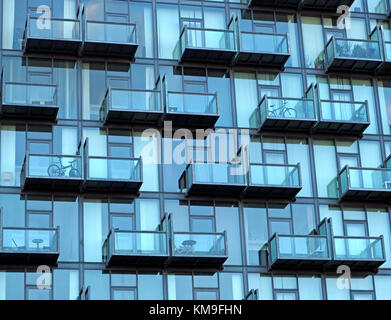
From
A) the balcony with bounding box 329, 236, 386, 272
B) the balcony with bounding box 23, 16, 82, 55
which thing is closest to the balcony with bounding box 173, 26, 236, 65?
the balcony with bounding box 23, 16, 82, 55

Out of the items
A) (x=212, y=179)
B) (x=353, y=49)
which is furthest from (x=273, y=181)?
(x=353, y=49)

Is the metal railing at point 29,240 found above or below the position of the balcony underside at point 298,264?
above

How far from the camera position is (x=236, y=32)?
42.1 m

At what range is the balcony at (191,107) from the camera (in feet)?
132

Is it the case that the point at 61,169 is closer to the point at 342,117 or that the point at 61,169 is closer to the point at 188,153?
the point at 188,153

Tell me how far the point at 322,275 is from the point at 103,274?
8400 millimetres

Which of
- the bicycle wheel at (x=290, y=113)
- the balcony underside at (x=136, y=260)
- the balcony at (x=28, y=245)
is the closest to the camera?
the balcony at (x=28, y=245)

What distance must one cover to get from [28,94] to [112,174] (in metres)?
4.42

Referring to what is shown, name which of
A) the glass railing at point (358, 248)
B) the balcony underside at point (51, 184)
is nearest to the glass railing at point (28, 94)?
the balcony underside at point (51, 184)

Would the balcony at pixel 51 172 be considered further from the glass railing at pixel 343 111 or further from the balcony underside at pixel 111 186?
the glass railing at pixel 343 111

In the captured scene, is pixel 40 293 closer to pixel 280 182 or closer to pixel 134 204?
pixel 134 204

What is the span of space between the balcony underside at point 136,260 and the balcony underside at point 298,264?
4253mm

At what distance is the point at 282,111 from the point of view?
41.1 meters
